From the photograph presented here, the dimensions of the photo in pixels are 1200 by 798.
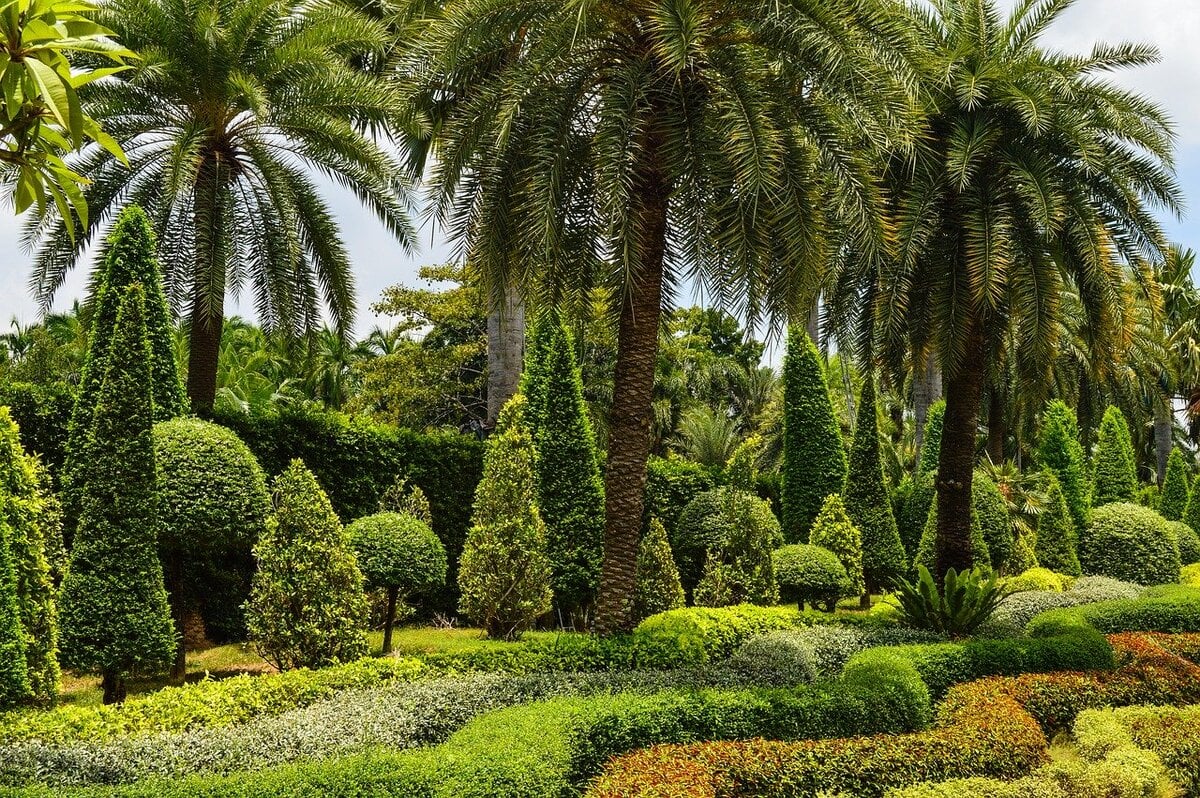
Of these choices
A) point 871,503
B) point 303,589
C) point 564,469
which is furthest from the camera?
point 871,503

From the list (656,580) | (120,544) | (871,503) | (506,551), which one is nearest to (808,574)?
(656,580)

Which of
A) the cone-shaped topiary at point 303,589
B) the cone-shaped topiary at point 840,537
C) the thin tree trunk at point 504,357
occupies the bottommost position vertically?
the cone-shaped topiary at point 303,589

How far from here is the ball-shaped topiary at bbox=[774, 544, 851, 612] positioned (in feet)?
45.6

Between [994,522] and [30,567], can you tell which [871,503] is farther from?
[30,567]

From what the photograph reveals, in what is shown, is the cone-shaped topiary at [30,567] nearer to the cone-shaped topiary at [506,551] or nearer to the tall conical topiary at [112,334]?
the tall conical topiary at [112,334]

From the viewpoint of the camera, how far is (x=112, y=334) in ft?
33.4

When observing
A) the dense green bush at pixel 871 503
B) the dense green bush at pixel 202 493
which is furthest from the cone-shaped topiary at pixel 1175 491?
the dense green bush at pixel 202 493

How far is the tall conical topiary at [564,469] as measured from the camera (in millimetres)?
14539

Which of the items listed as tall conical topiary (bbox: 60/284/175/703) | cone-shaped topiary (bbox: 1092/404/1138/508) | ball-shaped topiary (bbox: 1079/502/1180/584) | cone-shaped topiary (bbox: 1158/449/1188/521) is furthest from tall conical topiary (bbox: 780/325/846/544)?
cone-shaped topiary (bbox: 1158/449/1188/521)

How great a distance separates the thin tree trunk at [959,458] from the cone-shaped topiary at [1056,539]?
7511 mm

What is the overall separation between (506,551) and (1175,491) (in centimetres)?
2440

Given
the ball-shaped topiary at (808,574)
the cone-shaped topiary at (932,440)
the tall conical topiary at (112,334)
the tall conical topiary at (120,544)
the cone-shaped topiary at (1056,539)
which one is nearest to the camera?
the tall conical topiary at (120,544)

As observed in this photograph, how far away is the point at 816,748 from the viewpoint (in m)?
7.30

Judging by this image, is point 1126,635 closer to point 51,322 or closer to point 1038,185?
point 1038,185
